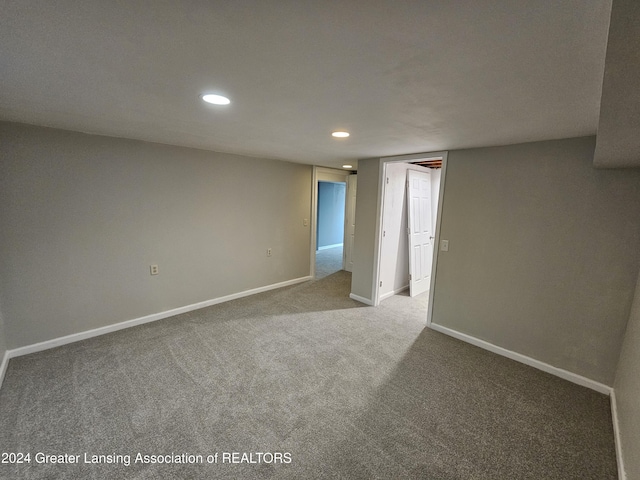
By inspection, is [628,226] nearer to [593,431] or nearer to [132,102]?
[593,431]

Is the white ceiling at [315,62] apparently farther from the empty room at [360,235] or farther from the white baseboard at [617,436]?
the white baseboard at [617,436]

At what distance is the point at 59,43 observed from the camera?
3.40ft

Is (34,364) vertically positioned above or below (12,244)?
below

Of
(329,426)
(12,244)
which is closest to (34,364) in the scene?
(12,244)

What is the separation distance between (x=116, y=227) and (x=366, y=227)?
9.85ft

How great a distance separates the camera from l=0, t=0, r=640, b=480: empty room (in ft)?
3.20

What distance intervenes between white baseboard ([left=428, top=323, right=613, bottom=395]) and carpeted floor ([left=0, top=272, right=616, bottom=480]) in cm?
8

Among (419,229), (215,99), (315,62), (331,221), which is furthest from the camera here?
(331,221)

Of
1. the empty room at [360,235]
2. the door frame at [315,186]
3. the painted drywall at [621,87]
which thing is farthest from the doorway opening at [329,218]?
the painted drywall at [621,87]

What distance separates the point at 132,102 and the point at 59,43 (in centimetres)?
69

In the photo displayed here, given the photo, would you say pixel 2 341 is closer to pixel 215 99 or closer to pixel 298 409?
pixel 298 409

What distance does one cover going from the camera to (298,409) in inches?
77.6

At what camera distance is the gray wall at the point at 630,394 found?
144 centimetres

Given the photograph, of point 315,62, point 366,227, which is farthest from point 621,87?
point 366,227
